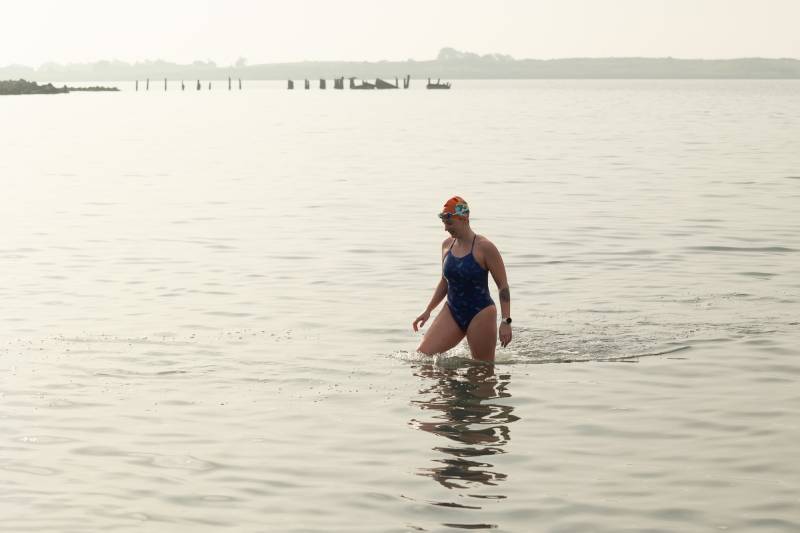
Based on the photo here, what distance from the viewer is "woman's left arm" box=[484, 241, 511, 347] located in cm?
1305

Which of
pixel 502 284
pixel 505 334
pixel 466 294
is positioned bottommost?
pixel 505 334

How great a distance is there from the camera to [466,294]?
13633 millimetres

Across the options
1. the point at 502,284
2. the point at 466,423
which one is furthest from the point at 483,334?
the point at 466,423

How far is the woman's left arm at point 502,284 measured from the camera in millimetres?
13047

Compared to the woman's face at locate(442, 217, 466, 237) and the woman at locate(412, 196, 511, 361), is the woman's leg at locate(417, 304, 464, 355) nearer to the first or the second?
the woman at locate(412, 196, 511, 361)

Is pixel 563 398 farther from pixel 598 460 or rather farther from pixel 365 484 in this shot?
pixel 365 484

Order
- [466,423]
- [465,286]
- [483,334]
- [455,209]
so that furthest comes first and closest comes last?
[483,334] < [465,286] < [455,209] < [466,423]

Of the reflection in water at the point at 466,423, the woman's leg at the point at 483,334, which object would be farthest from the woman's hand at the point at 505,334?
the woman's leg at the point at 483,334

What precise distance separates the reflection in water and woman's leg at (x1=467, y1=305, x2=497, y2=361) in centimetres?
15

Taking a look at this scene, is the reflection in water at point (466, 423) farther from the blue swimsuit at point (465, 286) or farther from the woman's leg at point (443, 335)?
the blue swimsuit at point (465, 286)

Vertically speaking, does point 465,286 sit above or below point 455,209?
below

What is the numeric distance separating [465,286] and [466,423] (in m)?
2.46

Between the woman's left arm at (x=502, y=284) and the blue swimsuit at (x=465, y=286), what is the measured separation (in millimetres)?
210

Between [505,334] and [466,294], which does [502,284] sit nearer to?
[505,334]
